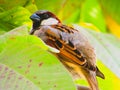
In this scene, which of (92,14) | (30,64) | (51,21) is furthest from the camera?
(92,14)

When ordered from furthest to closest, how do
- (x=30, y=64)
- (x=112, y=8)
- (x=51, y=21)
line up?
(x=112, y=8) → (x=51, y=21) → (x=30, y=64)

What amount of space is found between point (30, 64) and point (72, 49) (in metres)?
0.11

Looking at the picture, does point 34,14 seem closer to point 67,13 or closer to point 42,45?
point 42,45

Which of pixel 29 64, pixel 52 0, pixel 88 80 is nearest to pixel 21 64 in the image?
pixel 29 64

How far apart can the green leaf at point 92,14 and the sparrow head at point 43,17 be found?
0.57 metres

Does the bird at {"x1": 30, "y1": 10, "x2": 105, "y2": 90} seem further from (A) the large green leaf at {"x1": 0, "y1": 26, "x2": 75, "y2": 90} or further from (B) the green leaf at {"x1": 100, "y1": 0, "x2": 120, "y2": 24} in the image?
(B) the green leaf at {"x1": 100, "y1": 0, "x2": 120, "y2": 24}

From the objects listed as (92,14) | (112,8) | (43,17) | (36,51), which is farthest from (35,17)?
(92,14)

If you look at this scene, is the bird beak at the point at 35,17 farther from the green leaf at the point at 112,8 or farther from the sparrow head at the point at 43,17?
the green leaf at the point at 112,8

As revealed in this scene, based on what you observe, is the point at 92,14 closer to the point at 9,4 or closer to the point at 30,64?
the point at 9,4

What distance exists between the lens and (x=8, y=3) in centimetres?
95

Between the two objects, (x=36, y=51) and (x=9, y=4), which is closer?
(x=36, y=51)

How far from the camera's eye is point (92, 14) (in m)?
1.63

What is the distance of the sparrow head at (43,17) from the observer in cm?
93

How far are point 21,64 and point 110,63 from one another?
223 millimetres
